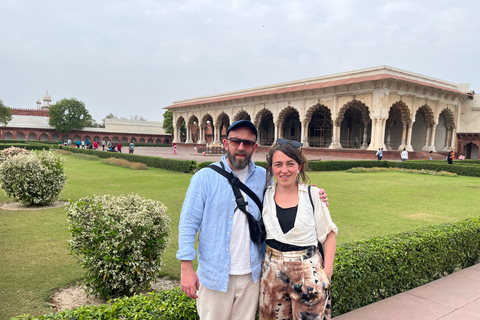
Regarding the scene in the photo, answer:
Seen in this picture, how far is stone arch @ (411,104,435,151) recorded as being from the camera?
25.7m

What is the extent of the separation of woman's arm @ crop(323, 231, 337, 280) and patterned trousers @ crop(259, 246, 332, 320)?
38 mm

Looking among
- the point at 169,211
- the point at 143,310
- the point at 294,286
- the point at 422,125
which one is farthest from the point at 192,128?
the point at 294,286

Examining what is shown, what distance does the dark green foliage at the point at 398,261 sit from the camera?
272 centimetres

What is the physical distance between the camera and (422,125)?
1128 inches

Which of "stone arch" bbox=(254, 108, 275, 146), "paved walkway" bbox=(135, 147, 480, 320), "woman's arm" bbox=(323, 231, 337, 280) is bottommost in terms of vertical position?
"paved walkway" bbox=(135, 147, 480, 320)

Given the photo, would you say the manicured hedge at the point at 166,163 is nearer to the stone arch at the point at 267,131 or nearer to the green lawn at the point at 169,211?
the green lawn at the point at 169,211

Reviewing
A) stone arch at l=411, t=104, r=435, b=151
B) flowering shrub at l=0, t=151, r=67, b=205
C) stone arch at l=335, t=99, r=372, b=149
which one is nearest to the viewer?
flowering shrub at l=0, t=151, r=67, b=205

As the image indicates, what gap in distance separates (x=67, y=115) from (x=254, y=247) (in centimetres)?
5521

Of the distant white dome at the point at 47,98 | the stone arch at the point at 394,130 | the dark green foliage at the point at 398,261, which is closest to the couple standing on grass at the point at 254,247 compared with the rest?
the dark green foliage at the point at 398,261

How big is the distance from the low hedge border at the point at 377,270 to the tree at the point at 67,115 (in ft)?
176

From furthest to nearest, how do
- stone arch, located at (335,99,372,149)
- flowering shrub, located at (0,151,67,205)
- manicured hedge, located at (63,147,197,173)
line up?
1. stone arch, located at (335,99,372,149)
2. manicured hedge, located at (63,147,197,173)
3. flowering shrub, located at (0,151,67,205)

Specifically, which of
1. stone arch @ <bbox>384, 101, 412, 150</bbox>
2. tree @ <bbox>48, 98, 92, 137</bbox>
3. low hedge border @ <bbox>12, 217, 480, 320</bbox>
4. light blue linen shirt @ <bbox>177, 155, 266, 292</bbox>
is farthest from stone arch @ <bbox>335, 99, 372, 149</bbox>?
tree @ <bbox>48, 98, 92, 137</bbox>

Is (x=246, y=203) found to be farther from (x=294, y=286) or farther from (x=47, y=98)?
(x=47, y=98)

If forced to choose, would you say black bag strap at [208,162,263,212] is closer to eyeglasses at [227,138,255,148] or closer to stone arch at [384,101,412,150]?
eyeglasses at [227,138,255,148]
